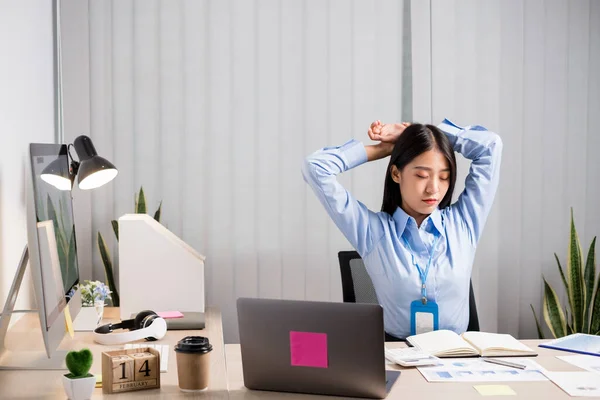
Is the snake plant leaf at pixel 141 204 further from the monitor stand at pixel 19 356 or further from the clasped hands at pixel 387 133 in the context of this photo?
the monitor stand at pixel 19 356

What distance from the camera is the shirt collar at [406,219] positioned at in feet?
8.16

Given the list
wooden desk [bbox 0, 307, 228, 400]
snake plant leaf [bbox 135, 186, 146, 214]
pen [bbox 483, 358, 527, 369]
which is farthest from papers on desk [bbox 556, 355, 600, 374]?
snake plant leaf [bbox 135, 186, 146, 214]

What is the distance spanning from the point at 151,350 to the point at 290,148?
6.48ft

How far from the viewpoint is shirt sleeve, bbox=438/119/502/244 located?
8.57ft

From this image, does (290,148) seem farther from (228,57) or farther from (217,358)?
(217,358)

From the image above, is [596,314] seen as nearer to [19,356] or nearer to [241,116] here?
[241,116]

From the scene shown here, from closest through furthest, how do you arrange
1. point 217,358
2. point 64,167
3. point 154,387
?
point 154,387 < point 217,358 < point 64,167

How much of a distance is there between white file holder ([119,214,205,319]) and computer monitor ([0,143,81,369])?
37cm

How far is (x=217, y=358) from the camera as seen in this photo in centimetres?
204

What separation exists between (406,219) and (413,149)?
24 centimetres

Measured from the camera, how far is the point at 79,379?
5.07ft

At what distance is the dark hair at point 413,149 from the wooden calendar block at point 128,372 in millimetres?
1161

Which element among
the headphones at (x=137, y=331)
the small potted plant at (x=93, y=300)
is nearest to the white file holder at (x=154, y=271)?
the small potted plant at (x=93, y=300)

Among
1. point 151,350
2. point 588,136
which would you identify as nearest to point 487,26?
point 588,136
